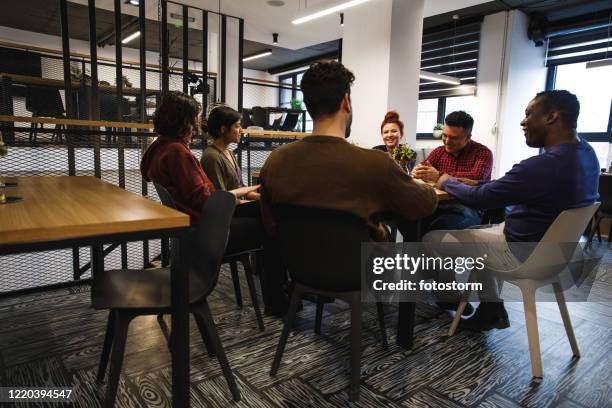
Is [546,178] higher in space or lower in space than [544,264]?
higher

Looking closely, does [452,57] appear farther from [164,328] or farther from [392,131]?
[164,328]

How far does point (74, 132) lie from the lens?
94.5 inches

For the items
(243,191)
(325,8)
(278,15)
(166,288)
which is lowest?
(166,288)

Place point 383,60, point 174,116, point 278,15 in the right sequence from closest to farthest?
point 174,116 → point 383,60 → point 278,15

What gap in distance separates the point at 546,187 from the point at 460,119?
96cm

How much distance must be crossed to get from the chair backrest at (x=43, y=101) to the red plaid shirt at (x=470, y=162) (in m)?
4.78

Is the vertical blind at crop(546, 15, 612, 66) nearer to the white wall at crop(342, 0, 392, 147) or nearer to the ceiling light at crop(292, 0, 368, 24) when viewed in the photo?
the white wall at crop(342, 0, 392, 147)

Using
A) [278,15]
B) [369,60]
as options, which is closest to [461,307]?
[369,60]

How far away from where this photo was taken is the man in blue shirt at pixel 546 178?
156cm

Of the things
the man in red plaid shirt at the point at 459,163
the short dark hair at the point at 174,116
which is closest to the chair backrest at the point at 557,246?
the man in red plaid shirt at the point at 459,163

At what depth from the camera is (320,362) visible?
173cm

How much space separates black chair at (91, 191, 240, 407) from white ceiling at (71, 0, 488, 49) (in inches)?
159

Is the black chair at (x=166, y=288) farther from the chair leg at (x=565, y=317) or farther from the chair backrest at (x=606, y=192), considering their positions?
the chair backrest at (x=606, y=192)

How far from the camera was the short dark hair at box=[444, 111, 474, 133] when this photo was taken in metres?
2.40
